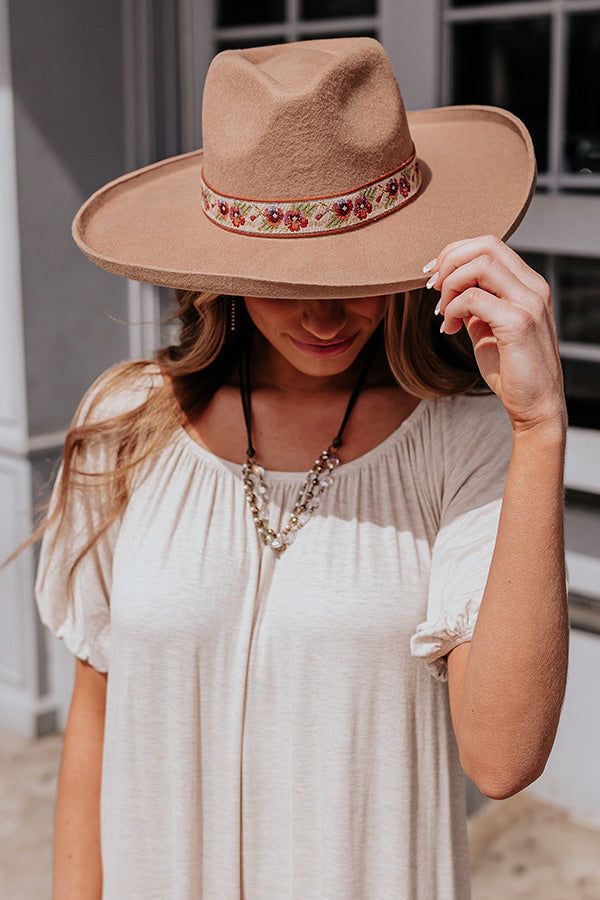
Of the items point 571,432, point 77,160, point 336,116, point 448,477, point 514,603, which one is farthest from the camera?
point 77,160

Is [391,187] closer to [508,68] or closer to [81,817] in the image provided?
[81,817]

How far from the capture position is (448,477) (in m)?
1.27

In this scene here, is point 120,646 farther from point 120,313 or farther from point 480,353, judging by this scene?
point 120,313

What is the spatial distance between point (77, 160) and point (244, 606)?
2.28 metres

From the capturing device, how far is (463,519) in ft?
3.96

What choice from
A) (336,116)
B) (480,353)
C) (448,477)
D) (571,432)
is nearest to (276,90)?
(336,116)

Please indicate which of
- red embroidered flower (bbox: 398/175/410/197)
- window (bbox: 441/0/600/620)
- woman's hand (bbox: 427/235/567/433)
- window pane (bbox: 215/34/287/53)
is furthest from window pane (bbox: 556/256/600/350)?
woman's hand (bbox: 427/235/567/433)

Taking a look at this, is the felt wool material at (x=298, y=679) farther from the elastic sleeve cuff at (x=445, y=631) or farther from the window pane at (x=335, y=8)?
the window pane at (x=335, y=8)

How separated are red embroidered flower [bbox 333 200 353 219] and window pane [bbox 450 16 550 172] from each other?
178 cm

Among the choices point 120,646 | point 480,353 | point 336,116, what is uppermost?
point 336,116

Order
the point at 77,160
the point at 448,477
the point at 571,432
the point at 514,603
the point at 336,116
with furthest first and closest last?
the point at 77,160 < the point at 571,432 < the point at 448,477 < the point at 336,116 < the point at 514,603

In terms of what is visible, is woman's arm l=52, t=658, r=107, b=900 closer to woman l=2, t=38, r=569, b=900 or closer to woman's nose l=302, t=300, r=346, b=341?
woman l=2, t=38, r=569, b=900

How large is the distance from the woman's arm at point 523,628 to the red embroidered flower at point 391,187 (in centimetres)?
35

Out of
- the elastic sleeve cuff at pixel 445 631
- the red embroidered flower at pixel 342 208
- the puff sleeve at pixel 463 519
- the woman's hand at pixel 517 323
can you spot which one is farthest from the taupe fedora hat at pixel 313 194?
the elastic sleeve cuff at pixel 445 631
